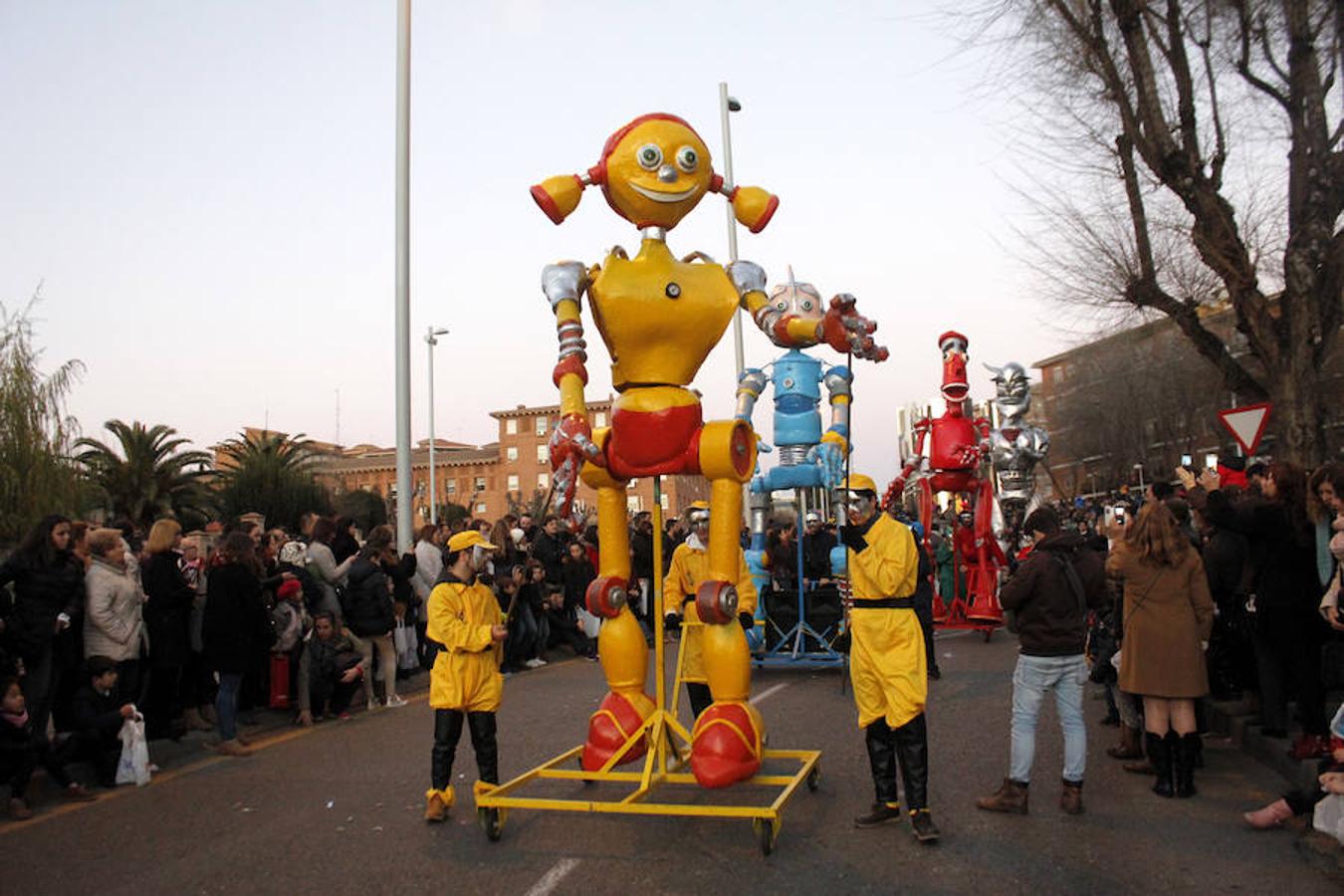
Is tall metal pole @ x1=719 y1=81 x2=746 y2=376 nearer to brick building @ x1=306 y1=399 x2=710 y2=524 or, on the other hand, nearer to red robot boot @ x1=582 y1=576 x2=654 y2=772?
red robot boot @ x1=582 y1=576 x2=654 y2=772

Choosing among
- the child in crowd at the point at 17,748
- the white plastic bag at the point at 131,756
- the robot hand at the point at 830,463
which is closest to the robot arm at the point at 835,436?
the robot hand at the point at 830,463

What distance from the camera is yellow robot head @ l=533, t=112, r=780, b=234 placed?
613cm

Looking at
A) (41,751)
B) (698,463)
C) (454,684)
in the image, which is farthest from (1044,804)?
(41,751)

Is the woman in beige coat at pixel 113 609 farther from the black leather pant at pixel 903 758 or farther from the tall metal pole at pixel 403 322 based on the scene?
the black leather pant at pixel 903 758

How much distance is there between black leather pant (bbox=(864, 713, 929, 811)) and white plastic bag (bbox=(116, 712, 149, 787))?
4.78 meters

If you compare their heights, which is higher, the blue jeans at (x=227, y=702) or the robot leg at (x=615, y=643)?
the robot leg at (x=615, y=643)

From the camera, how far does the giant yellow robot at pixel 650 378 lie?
589 centimetres

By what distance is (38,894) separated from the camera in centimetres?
492

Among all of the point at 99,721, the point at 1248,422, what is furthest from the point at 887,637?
the point at 1248,422

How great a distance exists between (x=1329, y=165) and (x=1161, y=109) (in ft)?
6.25

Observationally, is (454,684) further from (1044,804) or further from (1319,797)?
(1319,797)

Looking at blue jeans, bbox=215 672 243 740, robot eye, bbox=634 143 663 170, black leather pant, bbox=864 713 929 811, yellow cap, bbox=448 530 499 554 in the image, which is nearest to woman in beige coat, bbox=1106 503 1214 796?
black leather pant, bbox=864 713 929 811

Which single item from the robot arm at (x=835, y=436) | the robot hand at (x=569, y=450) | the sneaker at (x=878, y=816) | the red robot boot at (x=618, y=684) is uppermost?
the robot arm at (x=835, y=436)

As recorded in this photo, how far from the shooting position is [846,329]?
6266mm
